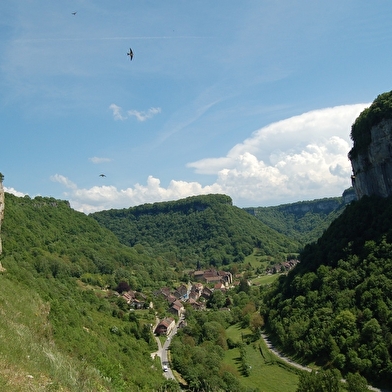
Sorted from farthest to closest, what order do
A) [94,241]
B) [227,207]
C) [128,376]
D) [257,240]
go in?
[227,207], [257,240], [94,241], [128,376]

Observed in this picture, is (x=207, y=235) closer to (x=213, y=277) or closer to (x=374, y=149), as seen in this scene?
(x=213, y=277)

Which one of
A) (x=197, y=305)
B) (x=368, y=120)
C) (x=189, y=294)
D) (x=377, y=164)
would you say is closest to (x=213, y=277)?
(x=189, y=294)

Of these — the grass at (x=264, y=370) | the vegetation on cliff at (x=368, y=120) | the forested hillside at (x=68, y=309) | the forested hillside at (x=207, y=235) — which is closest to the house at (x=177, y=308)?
the forested hillside at (x=68, y=309)

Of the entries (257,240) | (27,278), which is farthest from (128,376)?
(257,240)

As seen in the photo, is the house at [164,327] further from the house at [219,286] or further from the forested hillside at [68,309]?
the house at [219,286]

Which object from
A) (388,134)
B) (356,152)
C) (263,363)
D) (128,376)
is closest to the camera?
(128,376)

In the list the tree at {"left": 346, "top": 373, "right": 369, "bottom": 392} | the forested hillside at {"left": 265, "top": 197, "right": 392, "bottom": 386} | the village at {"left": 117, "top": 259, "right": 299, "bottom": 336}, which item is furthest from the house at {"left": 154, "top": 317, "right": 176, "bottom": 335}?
the tree at {"left": 346, "top": 373, "right": 369, "bottom": 392}

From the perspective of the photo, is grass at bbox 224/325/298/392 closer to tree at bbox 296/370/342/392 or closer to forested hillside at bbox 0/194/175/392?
tree at bbox 296/370/342/392

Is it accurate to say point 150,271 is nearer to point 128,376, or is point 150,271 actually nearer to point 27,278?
point 27,278
